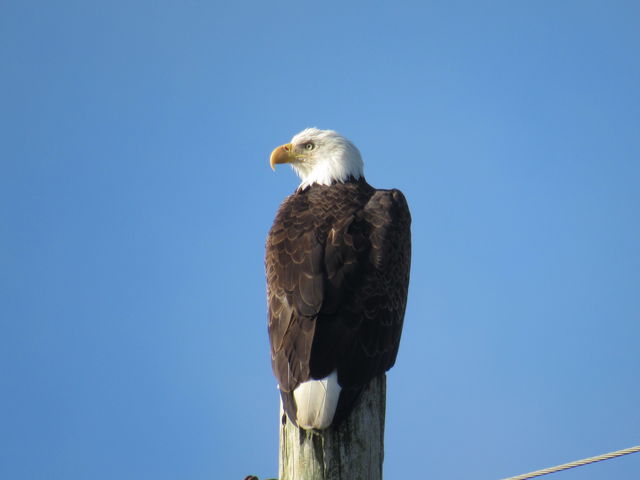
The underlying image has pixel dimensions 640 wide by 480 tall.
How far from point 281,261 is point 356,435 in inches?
64.6

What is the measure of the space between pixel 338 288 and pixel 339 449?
1151 millimetres

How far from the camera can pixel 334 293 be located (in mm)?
5461

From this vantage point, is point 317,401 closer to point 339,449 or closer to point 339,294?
point 339,449

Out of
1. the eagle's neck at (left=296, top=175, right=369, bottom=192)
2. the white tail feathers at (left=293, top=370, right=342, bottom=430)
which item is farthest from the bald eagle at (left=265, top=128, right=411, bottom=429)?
the eagle's neck at (left=296, top=175, right=369, bottom=192)

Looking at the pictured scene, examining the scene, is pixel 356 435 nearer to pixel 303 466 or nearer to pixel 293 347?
pixel 303 466

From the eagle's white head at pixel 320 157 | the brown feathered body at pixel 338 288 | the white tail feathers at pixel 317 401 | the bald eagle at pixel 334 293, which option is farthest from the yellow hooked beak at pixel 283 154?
the white tail feathers at pixel 317 401

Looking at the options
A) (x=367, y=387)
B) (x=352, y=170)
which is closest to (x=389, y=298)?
(x=367, y=387)

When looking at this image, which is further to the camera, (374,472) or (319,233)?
(319,233)


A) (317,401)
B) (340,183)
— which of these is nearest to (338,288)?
(317,401)

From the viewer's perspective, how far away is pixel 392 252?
6113mm

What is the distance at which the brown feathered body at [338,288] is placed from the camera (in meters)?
5.14

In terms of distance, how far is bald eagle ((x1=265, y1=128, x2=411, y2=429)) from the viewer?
504cm

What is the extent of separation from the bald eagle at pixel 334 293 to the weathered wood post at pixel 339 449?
63 millimetres

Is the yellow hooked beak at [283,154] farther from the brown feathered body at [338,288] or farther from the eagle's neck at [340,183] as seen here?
the brown feathered body at [338,288]
